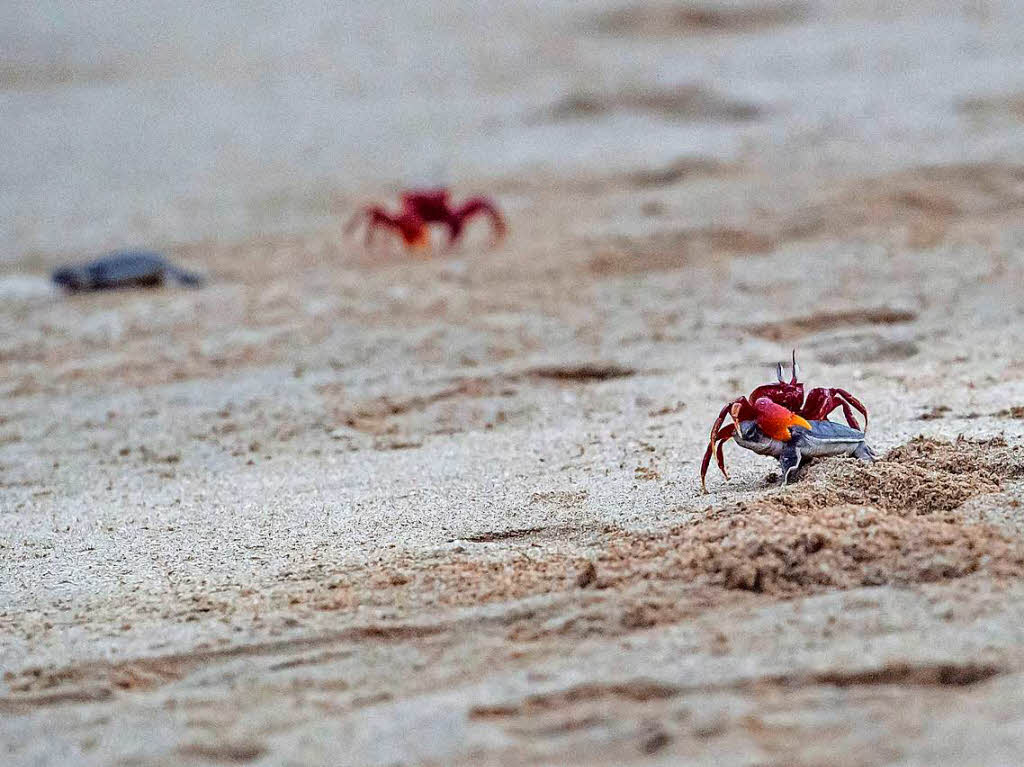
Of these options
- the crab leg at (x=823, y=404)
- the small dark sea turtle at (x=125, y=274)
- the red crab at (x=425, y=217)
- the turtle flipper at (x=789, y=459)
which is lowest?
the turtle flipper at (x=789, y=459)

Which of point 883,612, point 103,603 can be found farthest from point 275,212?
point 883,612

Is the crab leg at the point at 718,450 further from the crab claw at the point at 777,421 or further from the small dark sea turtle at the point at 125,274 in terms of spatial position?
the small dark sea turtle at the point at 125,274

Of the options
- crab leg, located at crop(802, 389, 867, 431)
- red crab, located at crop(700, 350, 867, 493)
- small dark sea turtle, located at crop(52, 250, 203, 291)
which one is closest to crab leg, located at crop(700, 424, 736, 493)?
red crab, located at crop(700, 350, 867, 493)

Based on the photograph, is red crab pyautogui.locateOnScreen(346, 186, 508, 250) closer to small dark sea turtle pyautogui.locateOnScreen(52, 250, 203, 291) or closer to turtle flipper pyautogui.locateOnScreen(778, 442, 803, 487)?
small dark sea turtle pyautogui.locateOnScreen(52, 250, 203, 291)

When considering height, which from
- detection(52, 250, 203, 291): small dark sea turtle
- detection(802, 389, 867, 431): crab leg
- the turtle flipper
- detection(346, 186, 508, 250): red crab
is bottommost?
the turtle flipper

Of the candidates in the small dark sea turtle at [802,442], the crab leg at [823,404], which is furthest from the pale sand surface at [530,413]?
the crab leg at [823,404]

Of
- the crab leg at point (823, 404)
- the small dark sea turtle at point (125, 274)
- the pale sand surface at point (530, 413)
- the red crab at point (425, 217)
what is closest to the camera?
the pale sand surface at point (530, 413)
